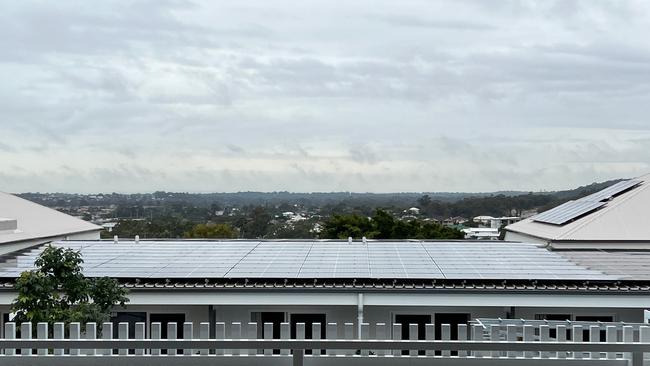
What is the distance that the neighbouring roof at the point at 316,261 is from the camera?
12500 mm

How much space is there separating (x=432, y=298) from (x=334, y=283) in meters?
1.70

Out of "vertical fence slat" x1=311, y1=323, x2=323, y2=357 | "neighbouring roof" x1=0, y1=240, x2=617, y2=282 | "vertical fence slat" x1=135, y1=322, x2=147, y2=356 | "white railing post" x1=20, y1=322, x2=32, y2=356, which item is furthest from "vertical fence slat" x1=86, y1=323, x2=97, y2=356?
"neighbouring roof" x1=0, y1=240, x2=617, y2=282

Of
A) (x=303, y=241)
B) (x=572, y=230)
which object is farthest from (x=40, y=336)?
(x=572, y=230)

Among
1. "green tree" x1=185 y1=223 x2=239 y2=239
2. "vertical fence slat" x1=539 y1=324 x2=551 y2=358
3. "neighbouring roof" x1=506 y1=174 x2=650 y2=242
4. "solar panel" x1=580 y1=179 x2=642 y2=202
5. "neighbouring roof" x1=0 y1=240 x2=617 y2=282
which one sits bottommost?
"green tree" x1=185 y1=223 x2=239 y2=239

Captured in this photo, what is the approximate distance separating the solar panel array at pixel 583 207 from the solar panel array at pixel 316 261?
289 cm

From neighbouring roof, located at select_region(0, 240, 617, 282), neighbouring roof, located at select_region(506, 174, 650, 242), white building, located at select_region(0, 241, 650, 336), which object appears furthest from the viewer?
neighbouring roof, located at select_region(506, 174, 650, 242)

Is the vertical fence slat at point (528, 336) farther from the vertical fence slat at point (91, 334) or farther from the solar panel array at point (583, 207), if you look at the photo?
the solar panel array at point (583, 207)

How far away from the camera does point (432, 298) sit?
11812 mm

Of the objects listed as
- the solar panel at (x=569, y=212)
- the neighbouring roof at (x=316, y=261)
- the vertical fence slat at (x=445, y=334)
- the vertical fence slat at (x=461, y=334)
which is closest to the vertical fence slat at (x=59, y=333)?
the vertical fence slat at (x=445, y=334)

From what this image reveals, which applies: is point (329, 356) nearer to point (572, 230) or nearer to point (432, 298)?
point (432, 298)

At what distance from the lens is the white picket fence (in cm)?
475

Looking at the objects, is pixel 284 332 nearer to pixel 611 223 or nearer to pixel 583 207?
pixel 611 223

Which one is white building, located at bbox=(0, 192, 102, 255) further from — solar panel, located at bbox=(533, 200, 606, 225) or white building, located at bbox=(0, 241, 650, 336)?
solar panel, located at bbox=(533, 200, 606, 225)

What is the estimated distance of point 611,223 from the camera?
59.6 ft
